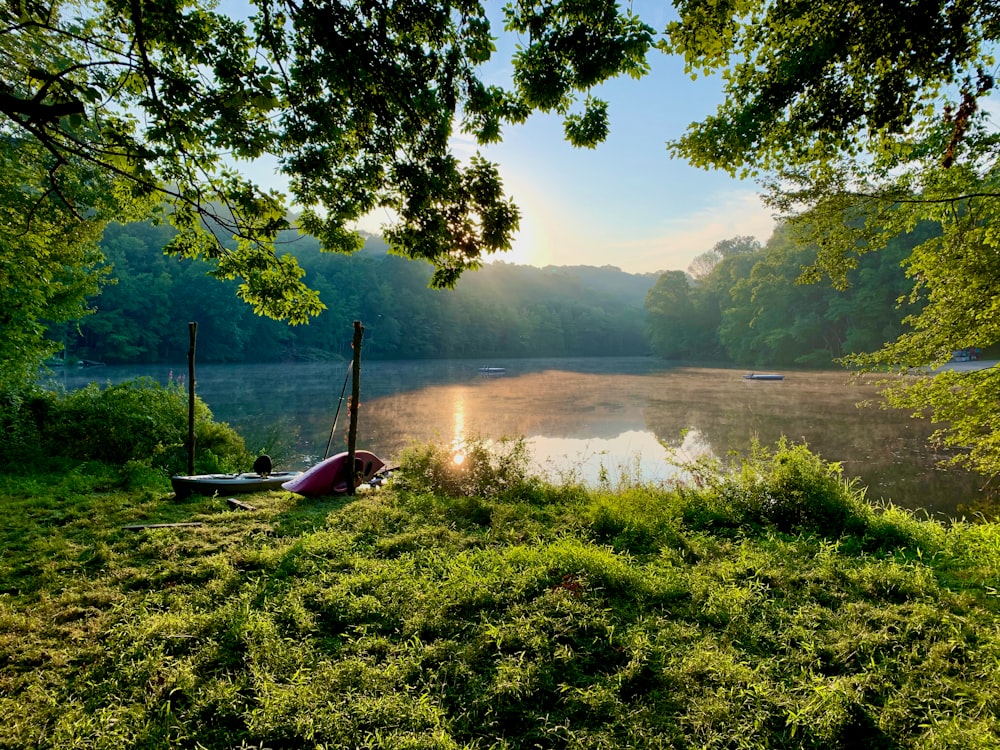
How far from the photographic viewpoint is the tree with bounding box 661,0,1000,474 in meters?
3.63

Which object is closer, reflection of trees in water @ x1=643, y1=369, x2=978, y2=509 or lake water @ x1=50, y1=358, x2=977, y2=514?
reflection of trees in water @ x1=643, y1=369, x2=978, y2=509

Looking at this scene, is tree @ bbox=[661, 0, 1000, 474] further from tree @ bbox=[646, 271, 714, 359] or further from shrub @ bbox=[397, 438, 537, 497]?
tree @ bbox=[646, 271, 714, 359]

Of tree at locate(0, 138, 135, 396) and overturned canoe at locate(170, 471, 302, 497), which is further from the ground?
tree at locate(0, 138, 135, 396)

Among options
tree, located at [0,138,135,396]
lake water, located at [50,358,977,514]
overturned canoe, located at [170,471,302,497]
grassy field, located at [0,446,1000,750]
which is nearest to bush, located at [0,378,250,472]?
tree, located at [0,138,135,396]

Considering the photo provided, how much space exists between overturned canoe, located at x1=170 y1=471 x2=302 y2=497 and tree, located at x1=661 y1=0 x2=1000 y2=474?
813cm

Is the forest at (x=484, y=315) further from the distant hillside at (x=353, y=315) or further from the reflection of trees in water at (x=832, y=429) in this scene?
the reflection of trees in water at (x=832, y=429)

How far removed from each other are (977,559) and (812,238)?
425 centimetres

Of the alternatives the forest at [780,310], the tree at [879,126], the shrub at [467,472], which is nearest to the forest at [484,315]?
the forest at [780,310]

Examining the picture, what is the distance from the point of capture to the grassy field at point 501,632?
8.04ft

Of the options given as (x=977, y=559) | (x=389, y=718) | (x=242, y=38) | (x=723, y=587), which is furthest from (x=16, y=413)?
(x=977, y=559)

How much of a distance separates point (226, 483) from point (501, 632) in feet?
20.2

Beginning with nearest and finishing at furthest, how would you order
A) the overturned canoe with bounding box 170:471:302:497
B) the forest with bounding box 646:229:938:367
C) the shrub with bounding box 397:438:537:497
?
the overturned canoe with bounding box 170:471:302:497, the shrub with bounding box 397:438:537:497, the forest with bounding box 646:229:938:367

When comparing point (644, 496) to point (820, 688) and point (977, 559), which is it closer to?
point (977, 559)

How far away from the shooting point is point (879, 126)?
392 centimetres
